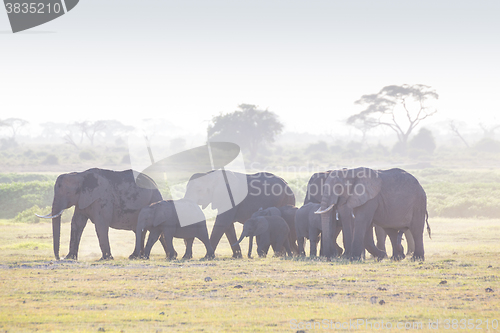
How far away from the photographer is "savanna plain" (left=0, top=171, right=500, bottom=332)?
884cm

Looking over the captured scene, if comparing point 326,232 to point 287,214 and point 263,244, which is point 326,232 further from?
point 287,214

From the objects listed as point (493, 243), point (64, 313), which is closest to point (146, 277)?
point (64, 313)

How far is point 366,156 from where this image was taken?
88.4m

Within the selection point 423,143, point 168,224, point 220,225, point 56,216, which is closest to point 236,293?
point 168,224

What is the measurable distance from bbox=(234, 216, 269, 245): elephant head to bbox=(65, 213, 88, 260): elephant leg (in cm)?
438

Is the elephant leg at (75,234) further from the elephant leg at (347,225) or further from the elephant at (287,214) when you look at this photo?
the elephant leg at (347,225)

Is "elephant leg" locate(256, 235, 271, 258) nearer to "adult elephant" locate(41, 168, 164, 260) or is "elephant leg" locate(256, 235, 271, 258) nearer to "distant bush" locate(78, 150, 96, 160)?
"adult elephant" locate(41, 168, 164, 260)

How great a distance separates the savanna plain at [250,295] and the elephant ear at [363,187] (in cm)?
171

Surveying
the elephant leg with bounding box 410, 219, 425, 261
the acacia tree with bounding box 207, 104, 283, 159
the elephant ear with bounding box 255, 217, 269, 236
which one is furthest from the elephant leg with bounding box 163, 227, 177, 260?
the acacia tree with bounding box 207, 104, 283, 159

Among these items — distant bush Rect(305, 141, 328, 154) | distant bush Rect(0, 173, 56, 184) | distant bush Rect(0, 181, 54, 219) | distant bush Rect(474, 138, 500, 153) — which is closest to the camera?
distant bush Rect(0, 181, 54, 219)

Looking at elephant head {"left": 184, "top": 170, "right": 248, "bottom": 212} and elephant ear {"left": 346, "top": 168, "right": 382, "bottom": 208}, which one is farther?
elephant head {"left": 184, "top": 170, "right": 248, "bottom": 212}

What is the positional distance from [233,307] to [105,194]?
340 inches

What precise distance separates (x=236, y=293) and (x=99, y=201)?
24.6ft

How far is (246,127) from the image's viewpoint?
8188 cm
